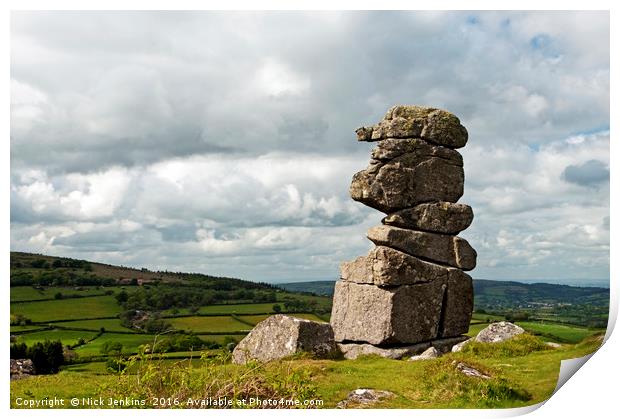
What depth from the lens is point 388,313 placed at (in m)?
25.2

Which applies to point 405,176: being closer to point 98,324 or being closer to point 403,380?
point 403,380

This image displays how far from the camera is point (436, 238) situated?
27484 millimetres

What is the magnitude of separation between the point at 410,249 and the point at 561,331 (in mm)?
6381

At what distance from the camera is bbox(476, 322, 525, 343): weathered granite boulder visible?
24.9 meters

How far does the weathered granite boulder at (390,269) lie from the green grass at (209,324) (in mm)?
7987

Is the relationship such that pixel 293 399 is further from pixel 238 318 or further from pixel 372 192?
pixel 238 318

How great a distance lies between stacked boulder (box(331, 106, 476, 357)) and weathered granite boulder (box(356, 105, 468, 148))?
0.04 meters

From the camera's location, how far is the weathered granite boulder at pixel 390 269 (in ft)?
83.8

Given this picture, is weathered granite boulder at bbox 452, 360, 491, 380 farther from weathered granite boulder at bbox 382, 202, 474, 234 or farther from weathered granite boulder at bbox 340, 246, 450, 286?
weathered granite boulder at bbox 382, 202, 474, 234

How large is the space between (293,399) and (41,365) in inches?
352

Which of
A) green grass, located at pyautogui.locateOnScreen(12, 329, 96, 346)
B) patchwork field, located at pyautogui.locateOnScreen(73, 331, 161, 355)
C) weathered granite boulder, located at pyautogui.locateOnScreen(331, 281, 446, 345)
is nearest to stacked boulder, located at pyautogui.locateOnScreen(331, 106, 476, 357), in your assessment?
weathered granite boulder, located at pyautogui.locateOnScreen(331, 281, 446, 345)

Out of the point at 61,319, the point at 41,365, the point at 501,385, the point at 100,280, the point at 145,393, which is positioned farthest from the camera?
the point at 100,280

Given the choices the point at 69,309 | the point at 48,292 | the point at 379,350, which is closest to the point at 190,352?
the point at 379,350
